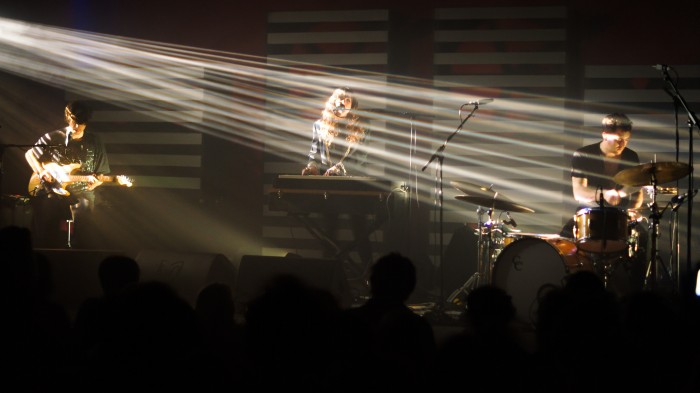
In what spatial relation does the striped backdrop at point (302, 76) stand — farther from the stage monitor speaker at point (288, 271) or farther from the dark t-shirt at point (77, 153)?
the stage monitor speaker at point (288, 271)

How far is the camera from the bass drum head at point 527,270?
5.96 metres

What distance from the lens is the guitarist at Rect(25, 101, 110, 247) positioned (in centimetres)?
705

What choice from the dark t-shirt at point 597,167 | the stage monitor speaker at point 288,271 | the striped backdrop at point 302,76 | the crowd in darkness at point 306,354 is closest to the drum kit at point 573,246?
the dark t-shirt at point 597,167

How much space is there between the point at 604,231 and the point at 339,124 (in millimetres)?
3064

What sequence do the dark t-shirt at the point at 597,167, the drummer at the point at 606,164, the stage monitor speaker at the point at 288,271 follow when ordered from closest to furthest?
the stage monitor speaker at the point at 288,271, the drummer at the point at 606,164, the dark t-shirt at the point at 597,167

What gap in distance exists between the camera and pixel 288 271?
5508mm

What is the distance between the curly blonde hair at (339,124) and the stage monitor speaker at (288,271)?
A: 2.31 meters

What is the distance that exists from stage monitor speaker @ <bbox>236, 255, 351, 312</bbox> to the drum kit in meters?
1.19

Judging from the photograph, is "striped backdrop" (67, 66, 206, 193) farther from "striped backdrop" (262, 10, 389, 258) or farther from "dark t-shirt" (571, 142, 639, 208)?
"dark t-shirt" (571, 142, 639, 208)

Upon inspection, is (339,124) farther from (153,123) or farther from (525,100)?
(153,123)

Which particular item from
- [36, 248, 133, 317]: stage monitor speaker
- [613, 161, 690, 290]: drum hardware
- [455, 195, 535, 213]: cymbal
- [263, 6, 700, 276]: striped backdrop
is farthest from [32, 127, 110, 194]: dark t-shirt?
[613, 161, 690, 290]: drum hardware

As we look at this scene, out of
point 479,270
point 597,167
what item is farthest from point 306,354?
Answer: point 597,167

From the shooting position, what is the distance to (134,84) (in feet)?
30.2

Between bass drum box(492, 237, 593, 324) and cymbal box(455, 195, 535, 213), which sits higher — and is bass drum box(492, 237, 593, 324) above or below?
below
